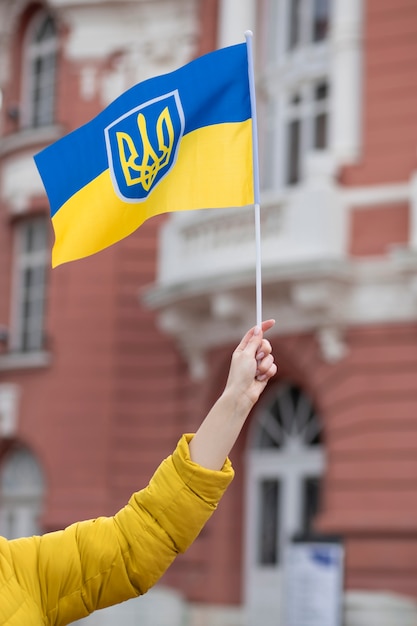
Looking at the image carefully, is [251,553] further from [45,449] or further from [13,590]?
[13,590]

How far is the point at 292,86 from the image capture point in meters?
16.8

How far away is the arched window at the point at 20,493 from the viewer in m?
18.5

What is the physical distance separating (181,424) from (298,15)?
4.96 metres

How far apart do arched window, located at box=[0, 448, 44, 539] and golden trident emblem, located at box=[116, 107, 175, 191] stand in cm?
1391

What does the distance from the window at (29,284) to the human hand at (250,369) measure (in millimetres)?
15287

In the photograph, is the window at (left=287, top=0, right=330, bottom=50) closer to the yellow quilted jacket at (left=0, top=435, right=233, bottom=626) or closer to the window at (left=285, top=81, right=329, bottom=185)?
the window at (left=285, top=81, right=329, bottom=185)

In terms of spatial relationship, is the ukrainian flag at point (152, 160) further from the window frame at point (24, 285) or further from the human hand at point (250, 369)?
the window frame at point (24, 285)

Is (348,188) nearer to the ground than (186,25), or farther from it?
nearer to the ground

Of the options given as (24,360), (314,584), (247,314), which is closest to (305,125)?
(247,314)

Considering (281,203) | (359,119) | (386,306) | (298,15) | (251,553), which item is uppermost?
(298,15)

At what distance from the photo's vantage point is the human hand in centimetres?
382

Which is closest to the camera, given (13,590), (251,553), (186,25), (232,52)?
(13,590)

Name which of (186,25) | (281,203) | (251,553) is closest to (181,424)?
(251,553)

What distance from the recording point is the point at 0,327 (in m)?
19.4
